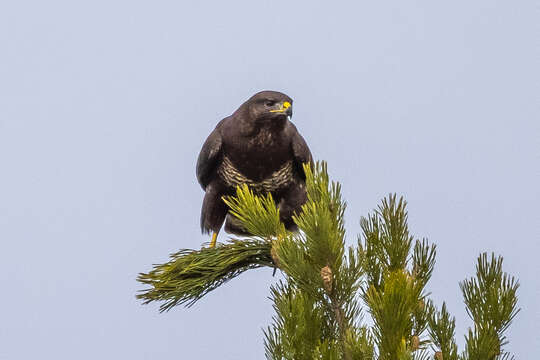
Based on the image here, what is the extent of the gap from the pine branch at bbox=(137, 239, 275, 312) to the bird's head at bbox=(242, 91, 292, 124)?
8.78 ft

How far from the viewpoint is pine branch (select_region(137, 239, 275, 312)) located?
3.46 m

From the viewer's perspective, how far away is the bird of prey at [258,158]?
20.6ft

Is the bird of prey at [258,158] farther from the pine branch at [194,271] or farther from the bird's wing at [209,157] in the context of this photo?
the pine branch at [194,271]

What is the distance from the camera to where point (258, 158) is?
6.36 metres

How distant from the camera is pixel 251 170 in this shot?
6402 mm

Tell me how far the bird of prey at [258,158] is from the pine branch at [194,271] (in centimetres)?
257

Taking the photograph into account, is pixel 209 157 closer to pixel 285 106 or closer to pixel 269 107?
pixel 269 107

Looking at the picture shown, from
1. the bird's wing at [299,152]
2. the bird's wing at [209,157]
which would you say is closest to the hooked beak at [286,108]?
the bird's wing at [299,152]

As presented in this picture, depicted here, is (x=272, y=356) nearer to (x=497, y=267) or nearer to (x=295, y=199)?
(x=497, y=267)

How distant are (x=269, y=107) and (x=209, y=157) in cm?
82

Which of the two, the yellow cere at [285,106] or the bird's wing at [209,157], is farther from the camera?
the bird's wing at [209,157]

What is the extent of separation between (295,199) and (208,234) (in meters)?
1.03

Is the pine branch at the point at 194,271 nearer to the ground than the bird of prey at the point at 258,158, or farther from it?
nearer to the ground

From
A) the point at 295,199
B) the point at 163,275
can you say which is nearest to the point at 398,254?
the point at 163,275
